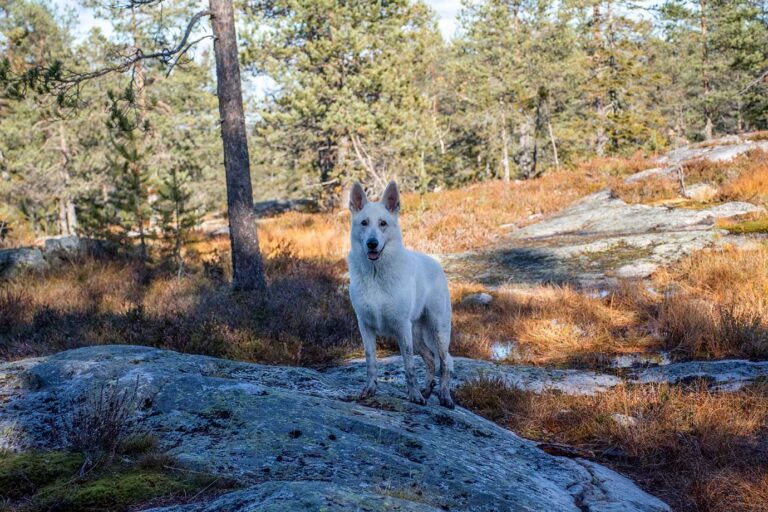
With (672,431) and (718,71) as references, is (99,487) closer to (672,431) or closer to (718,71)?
(672,431)

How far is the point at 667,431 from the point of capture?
4.69 meters

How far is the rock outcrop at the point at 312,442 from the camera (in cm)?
275

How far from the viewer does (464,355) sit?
7395 mm

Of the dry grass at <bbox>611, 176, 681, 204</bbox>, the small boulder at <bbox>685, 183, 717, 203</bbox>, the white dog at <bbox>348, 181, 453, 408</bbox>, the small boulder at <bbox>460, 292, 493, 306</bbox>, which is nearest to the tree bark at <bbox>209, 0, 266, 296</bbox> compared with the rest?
the small boulder at <bbox>460, 292, 493, 306</bbox>

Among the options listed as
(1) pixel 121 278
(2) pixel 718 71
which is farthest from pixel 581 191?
(2) pixel 718 71

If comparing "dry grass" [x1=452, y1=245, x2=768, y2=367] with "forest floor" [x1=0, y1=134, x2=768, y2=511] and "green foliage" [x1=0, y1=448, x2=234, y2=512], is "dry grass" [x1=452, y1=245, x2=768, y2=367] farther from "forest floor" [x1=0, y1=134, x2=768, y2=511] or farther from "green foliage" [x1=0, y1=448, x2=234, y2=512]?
"green foliage" [x1=0, y1=448, x2=234, y2=512]

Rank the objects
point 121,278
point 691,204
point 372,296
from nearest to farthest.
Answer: point 372,296, point 121,278, point 691,204

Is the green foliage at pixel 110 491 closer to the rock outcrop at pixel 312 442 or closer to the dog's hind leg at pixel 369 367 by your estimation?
the rock outcrop at pixel 312 442

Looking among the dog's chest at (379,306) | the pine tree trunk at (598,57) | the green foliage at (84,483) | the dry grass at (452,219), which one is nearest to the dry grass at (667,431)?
the dog's chest at (379,306)

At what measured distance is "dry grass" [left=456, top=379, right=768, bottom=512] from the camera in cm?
377

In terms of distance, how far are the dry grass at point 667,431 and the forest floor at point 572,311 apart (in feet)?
0.04

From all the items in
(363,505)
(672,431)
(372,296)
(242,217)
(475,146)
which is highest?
(475,146)

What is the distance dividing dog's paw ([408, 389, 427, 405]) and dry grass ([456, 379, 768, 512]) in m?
1.04

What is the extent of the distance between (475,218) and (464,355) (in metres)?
10.2
